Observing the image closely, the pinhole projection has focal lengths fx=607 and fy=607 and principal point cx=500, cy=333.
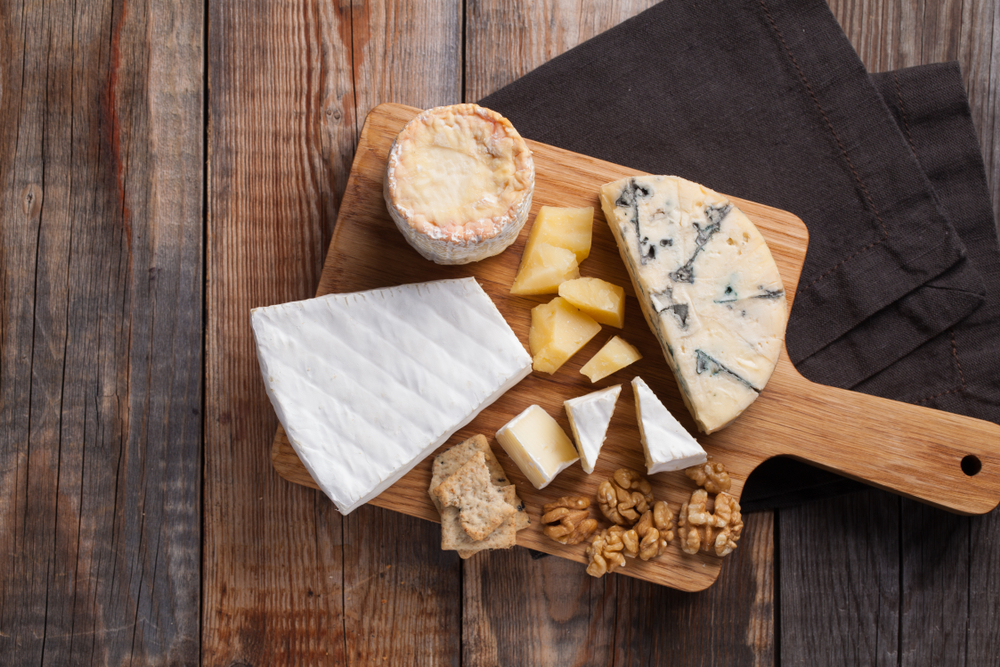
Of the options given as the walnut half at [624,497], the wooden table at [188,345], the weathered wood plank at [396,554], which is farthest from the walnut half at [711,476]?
the weathered wood plank at [396,554]

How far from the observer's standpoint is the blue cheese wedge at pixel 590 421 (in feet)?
5.11

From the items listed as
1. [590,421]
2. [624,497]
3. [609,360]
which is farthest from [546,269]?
[624,497]

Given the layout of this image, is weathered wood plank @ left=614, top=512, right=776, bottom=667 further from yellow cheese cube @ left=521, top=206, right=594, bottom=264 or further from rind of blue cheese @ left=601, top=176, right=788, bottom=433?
yellow cheese cube @ left=521, top=206, right=594, bottom=264

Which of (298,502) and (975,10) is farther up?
(975,10)

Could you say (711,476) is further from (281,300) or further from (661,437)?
(281,300)

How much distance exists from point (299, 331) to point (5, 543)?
1.14 m

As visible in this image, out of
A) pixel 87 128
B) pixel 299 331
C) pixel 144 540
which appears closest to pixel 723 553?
pixel 299 331

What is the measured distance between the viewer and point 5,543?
1755mm

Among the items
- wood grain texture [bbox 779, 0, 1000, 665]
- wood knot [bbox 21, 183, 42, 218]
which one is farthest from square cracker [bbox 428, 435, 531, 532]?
wood knot [bbox 21, 183, 42, 218]

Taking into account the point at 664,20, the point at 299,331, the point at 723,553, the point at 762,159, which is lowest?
the point at 723,553

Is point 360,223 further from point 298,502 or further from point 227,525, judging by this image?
point 227,525

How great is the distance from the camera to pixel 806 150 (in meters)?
1.73

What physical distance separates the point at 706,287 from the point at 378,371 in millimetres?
865

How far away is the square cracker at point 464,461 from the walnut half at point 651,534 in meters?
0.27
